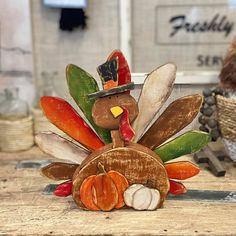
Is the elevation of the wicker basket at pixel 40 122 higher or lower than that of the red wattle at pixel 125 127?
lower

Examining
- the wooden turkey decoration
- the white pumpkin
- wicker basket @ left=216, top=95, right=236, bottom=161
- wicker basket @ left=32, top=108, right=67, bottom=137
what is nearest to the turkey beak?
the wooden turkey decoration

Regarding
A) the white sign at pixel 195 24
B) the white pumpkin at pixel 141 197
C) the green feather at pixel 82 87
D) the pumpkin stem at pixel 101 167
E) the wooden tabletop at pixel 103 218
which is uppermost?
the white sign at pixel 195 24

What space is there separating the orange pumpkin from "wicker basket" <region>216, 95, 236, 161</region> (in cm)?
27

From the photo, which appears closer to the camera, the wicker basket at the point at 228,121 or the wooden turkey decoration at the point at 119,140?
the wooden turkey decoration at the point at 119,140

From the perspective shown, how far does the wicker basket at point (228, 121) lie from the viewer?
0.79m

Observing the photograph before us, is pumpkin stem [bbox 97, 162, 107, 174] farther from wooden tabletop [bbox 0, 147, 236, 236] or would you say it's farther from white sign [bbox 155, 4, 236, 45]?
white sign [bbox 155, 4, 236, 45]

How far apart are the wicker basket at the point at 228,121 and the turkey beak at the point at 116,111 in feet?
0.87

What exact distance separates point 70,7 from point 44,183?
0.42m

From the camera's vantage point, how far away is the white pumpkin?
0.65 meters

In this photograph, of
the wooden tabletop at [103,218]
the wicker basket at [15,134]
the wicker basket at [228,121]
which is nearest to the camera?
the wooden tabletop at [103,218]

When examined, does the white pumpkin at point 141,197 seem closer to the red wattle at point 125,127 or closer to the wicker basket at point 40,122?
the red wattle at point 125,127

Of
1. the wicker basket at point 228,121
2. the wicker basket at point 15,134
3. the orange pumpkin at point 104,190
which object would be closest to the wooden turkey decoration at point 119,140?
the orange pumpkin at point 104,190

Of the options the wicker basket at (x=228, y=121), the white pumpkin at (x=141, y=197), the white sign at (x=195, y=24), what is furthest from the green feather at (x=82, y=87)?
the white sign at (x=195, y=24)

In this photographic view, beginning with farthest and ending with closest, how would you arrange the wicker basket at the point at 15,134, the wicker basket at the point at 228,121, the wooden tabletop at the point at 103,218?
1. the wicker basket at the point at 15,134
2. the wicker basket at the point at 228,121
3. the wooden tabletop at the point at 103,218
